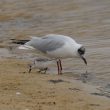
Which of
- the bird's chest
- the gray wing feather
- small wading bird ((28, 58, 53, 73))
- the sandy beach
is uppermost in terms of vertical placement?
the gray wing feather

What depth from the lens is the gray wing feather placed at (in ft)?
36.8

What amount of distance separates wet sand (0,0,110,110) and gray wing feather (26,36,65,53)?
537 millimetres

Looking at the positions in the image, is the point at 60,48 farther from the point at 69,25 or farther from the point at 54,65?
the point at 69,25

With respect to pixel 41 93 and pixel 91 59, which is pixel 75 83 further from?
pixel 91 59

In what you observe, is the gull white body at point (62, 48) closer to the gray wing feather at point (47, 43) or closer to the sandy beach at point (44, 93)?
the gray wing feather at point (47, 43)

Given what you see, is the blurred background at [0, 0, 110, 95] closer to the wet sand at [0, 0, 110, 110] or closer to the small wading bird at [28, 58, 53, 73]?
the wet sand at [0, 0, 110, 110]

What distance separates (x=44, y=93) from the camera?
841cm

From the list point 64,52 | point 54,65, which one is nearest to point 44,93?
point 64,52

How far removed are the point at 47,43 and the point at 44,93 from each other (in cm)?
316

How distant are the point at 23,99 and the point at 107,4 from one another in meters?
13.2

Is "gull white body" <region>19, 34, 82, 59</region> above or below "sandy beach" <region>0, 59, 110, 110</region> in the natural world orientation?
above

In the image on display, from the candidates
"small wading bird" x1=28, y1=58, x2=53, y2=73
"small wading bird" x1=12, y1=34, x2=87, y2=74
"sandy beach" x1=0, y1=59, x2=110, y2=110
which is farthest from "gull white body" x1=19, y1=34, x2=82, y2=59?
"sandy beach" x1=0, y1=59, x2=110, y2=110

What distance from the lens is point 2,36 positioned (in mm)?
16859

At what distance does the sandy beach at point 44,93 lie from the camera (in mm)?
7496
